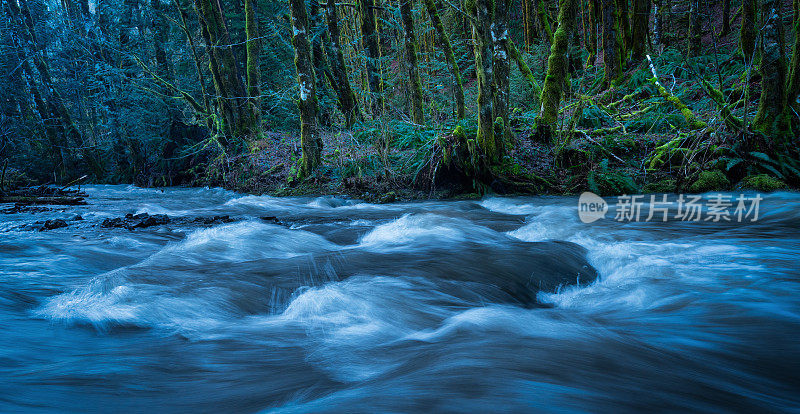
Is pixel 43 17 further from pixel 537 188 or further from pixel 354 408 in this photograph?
pixel 354 408

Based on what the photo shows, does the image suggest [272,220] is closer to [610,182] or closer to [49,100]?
[610,182]

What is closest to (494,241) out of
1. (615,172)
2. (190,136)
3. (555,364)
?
(555,364)

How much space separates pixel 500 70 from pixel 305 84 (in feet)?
14.8

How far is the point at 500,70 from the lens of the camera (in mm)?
9227

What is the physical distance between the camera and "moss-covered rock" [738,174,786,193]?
6.37 m

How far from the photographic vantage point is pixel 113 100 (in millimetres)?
17281

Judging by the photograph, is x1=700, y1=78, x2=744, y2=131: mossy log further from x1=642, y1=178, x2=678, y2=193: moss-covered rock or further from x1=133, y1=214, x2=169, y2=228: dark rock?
x1=133, y1=214, x2=169, y2=228: dark rock

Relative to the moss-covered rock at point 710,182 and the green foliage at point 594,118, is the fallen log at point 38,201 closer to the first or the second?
the green foliage at point 594,118

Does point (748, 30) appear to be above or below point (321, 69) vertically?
below

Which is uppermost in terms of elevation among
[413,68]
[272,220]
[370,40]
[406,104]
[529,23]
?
[529,23]

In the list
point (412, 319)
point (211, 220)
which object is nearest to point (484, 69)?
point (211, 220)

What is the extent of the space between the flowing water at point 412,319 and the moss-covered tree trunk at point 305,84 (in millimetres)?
4885

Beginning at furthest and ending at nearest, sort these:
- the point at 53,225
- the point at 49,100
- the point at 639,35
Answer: the point at 49,100 → the point at 639,35 → the point at 53,225

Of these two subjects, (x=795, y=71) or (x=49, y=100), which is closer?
(x=795, y=71)
